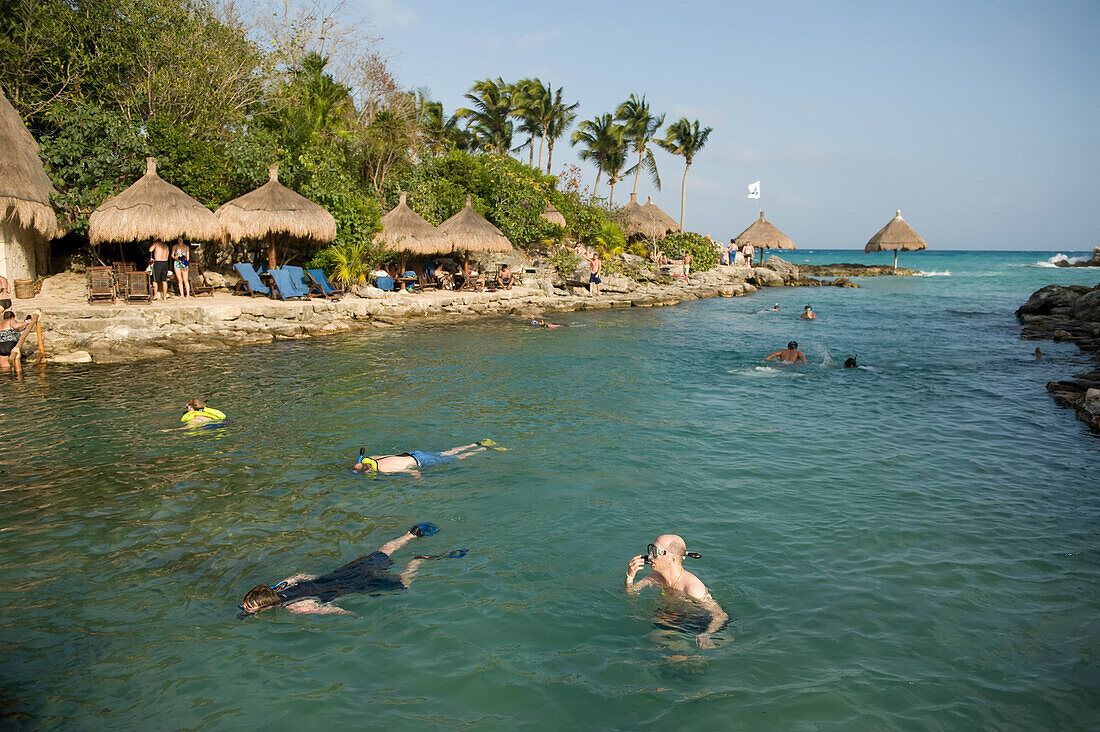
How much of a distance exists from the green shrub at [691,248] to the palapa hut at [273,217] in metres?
22.2

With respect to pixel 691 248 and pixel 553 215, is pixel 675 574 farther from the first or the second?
pixel 691 248

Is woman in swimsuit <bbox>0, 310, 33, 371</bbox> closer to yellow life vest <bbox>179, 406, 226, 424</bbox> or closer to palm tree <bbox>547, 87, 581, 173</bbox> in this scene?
yellow life vest <bbox>179, 406, 226, 424</bbox>

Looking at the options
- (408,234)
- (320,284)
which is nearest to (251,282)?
(320,284)

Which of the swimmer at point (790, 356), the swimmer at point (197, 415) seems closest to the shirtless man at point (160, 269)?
the swimmer at point (197, 415)

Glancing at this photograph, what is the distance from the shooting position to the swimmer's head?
16.5 feet

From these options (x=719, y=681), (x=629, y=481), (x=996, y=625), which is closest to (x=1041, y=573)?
(x=996, y=625)

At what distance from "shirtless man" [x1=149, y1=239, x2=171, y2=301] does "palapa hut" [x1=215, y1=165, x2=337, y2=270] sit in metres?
1.50

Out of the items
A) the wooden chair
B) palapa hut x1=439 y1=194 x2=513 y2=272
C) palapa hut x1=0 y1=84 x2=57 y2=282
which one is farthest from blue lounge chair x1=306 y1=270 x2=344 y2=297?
palapa hut x1=0 y1=84 x2=57 y2=282

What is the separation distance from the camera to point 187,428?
9508 mm

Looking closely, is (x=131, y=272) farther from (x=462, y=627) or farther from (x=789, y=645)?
(x=789, y=645)

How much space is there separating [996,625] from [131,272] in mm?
17760

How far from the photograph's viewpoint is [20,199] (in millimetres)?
13945

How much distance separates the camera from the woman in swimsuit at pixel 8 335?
12141 millimetres

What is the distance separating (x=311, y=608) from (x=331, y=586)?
22 cm
